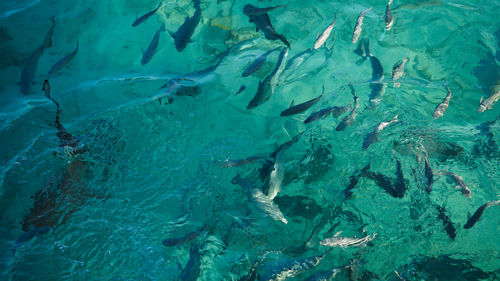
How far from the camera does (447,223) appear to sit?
11.1 ft

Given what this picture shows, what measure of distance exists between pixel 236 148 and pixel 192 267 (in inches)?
63.2

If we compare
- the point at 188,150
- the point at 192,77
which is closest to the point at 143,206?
the point at 188,150

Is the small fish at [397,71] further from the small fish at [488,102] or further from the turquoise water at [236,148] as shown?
the small fish at [488,102]

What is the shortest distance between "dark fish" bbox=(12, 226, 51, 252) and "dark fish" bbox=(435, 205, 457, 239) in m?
4.43

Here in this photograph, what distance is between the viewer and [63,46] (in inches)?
184

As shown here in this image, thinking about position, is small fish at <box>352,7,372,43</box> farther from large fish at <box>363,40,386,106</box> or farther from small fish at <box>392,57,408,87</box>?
small fish at <box>392,57,408,87</box>

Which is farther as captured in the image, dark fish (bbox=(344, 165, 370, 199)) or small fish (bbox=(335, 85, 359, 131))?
small fish (bbox=(335, 85, 359, 131))

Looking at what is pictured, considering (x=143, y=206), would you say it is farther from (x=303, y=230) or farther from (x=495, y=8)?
(x=495, y=8)

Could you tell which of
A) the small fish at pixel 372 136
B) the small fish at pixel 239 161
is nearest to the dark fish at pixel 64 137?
the small fish at pixel 239 161

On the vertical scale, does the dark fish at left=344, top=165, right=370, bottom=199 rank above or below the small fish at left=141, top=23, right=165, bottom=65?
below

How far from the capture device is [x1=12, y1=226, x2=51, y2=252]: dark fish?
2.96m

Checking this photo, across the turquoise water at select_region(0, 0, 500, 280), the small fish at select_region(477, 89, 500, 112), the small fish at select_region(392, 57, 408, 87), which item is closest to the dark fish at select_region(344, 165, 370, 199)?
the turquoise water at select_region(0, 0, 500, 280)

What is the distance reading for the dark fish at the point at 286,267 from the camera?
9.20 ft

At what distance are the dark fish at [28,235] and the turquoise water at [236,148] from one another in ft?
0.05
